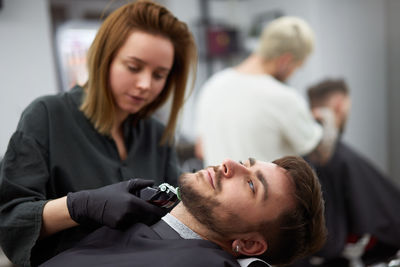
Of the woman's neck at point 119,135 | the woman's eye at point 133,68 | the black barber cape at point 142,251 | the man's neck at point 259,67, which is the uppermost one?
the woman's eye at point 133,68

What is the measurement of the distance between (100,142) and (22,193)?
30 centimetres

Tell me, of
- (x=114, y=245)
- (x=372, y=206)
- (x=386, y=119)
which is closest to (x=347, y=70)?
(x=386, y=119)

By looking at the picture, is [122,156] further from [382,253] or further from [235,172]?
[382,253]

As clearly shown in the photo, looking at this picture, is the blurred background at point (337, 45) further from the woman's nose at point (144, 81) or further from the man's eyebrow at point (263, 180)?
the man's eyebrow at point (263, 180)

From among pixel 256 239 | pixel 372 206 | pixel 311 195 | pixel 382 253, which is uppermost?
pixel 311 195

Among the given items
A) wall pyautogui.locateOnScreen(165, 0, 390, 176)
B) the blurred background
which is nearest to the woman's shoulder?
the blurred background

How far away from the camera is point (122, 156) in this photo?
4.70 ft

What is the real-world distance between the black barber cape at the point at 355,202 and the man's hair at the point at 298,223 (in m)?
1.57

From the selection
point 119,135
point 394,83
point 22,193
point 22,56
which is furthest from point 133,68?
point 394,83

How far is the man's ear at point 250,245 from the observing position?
48.8 inches

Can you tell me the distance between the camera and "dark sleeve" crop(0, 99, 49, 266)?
1151 mm

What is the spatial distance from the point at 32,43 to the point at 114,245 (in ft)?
3.57

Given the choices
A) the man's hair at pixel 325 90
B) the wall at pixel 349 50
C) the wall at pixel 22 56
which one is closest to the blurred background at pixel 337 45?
the wall at pixel 349 50

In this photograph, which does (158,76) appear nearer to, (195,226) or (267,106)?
(195,226)
